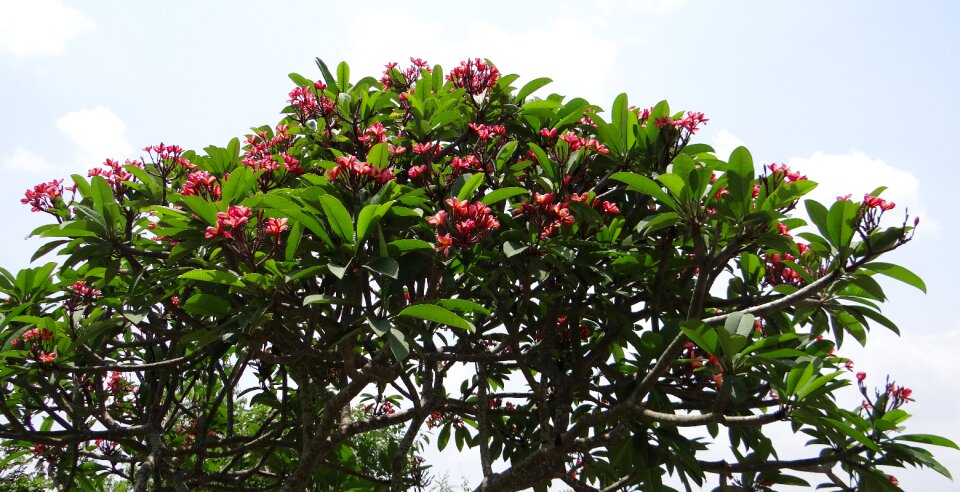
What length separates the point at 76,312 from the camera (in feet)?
13.2

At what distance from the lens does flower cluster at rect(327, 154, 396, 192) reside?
290 cm

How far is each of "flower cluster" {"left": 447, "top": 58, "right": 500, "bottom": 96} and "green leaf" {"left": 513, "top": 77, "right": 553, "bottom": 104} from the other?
0.16 meters

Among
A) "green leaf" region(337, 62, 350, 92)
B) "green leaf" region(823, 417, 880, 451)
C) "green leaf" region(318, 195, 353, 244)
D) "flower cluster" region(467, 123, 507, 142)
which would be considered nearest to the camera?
"green leaf" region(318, 195, 353, 244)

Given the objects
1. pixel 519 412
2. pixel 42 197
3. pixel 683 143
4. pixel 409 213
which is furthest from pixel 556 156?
pixel 42 197

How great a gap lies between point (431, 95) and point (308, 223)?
5.35 ft

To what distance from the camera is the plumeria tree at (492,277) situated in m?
2.82

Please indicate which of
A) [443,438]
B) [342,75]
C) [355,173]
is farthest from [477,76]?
[443,438]

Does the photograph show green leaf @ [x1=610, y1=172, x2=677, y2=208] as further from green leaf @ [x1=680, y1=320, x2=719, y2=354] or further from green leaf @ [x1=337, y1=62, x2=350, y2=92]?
green leaf @ [x1=337, y1=62, x2=350, y2=92]

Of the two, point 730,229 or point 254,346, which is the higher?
point 730,229

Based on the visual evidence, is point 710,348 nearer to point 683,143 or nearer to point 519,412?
point 683,143

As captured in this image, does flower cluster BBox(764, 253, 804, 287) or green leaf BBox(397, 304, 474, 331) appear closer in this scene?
green leaf BBox(397, 304, 474, 331)

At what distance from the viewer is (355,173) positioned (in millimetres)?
2910

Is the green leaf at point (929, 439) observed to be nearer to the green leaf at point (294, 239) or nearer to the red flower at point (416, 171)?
the red flower at point (416, 171)

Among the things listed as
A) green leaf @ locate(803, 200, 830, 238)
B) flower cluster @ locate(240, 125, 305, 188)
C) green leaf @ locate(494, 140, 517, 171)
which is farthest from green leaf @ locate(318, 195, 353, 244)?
green leaf @ locate(803, 200, 830, 238)
